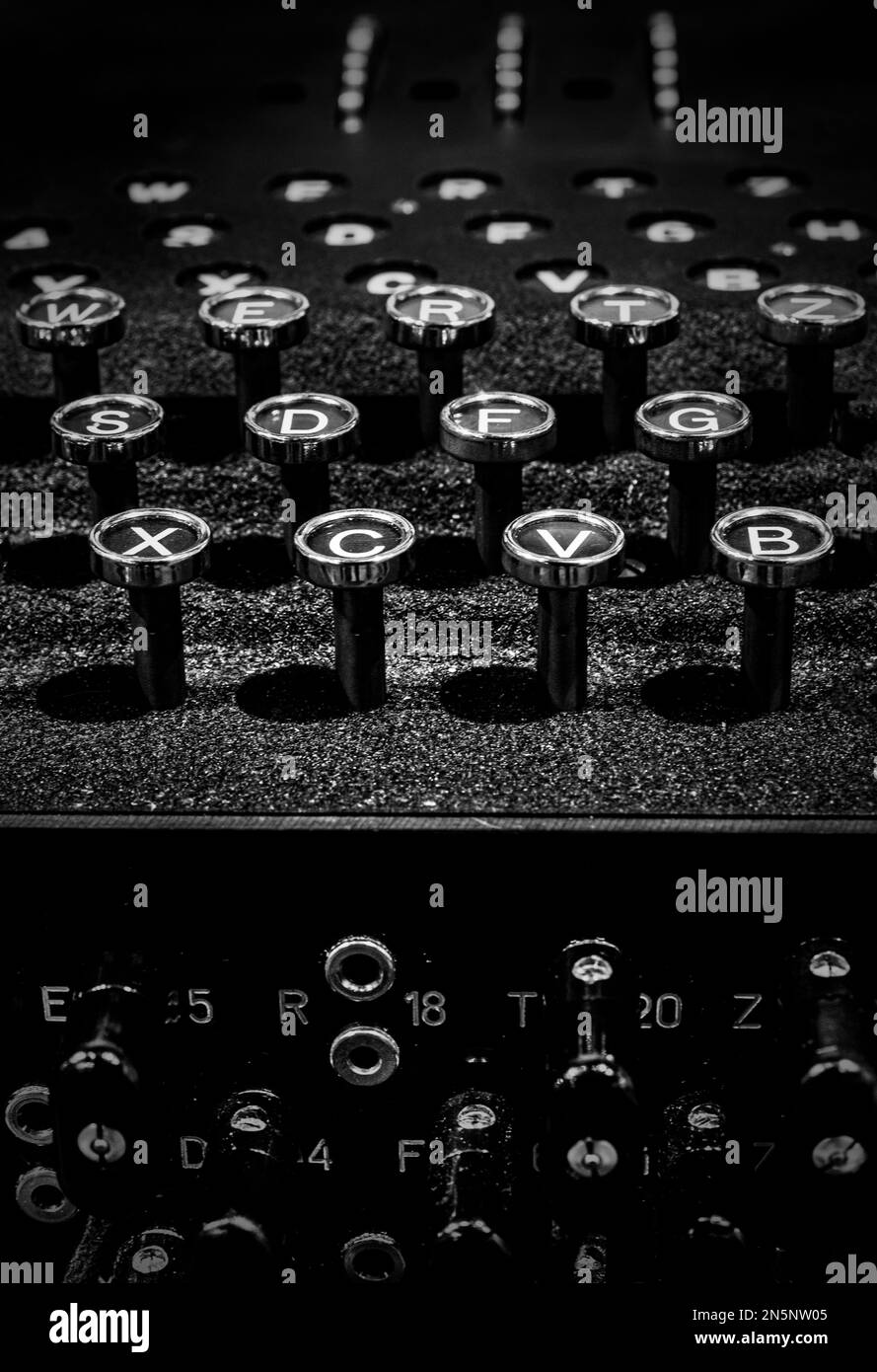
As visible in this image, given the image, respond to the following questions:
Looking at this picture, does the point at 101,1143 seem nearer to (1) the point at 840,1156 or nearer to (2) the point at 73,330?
(1) the point at 840,1156

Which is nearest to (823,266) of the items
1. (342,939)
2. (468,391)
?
(468,391)

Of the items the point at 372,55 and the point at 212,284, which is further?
the point at 372,55

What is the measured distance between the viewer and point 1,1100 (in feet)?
5.98

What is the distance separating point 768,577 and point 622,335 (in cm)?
55

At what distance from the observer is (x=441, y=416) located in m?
2.06

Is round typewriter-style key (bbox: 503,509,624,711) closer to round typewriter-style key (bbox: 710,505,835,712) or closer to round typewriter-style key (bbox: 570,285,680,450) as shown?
round typewriter-style key (bbox: 710,505,835,712)

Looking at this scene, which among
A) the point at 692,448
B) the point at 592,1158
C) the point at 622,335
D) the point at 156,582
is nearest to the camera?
the point at 592,1158

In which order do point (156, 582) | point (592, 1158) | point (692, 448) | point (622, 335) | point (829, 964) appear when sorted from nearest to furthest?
point (592, 1158), point (829, 964), point (156, 582), point (692, 448), point (622, 335)

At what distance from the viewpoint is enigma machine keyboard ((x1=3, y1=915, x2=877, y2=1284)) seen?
161 centimetres

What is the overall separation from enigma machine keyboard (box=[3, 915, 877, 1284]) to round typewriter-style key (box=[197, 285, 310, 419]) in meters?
0.78

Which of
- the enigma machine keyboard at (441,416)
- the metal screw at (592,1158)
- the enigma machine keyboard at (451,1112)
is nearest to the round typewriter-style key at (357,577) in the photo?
the enigma machine keyboard at (441,416)

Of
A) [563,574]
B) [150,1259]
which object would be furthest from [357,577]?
[150,1259]
